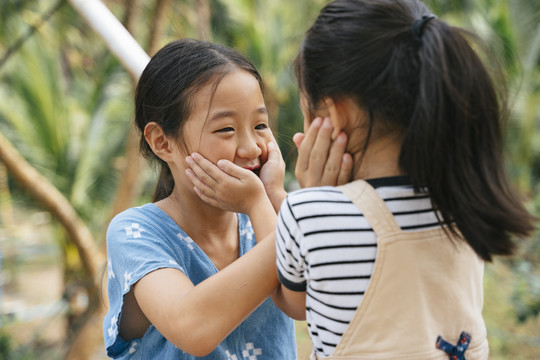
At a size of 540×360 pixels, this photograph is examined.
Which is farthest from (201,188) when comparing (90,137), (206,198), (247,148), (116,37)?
(90,137)

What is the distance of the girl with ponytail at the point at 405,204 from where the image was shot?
95 cm

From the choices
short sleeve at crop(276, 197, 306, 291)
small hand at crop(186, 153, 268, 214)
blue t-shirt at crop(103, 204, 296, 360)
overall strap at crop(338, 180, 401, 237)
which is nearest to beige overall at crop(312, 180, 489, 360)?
overall strap at crop(338, 180, 401, 237)

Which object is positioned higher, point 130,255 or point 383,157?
point 383,157

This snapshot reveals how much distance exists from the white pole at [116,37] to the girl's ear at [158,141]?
16 cm

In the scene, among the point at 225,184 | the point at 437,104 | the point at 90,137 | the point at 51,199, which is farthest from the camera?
the point at 90,137

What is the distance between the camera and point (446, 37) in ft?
3.15

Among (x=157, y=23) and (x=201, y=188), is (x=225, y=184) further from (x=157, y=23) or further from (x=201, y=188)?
(x=157, y=23)

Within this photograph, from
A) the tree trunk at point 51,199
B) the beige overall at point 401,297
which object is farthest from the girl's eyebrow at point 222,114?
the tree trunk at point 51,199

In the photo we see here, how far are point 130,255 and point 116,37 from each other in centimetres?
70

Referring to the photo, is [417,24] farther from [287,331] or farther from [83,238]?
[83,238]

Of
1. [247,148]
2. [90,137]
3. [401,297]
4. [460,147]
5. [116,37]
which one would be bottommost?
[90,137]

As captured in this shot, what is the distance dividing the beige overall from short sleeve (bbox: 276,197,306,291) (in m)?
0.11

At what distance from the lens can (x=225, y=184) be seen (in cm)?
129

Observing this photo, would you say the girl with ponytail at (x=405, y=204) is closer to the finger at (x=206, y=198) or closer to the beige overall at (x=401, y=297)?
the beige overall at (x=401, y=297)
